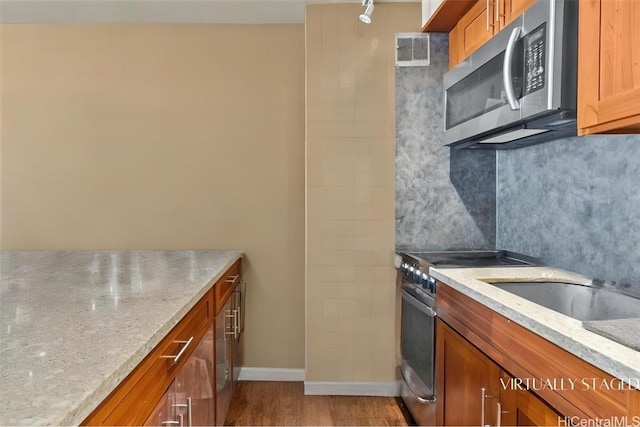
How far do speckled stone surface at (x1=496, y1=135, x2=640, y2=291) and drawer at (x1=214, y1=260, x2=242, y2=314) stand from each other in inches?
62.4

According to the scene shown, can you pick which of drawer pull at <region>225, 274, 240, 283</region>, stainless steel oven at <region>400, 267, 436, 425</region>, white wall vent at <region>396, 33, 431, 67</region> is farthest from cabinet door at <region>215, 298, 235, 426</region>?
white wall vent at <region>396, 33, 431, 67</region>

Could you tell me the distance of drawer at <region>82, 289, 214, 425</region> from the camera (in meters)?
0.85

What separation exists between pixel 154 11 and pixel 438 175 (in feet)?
6.78

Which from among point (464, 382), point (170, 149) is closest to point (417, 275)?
point (464, 382)

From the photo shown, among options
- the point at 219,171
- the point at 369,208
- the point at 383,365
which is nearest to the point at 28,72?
the point at 219,171

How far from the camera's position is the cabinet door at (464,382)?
1.38m

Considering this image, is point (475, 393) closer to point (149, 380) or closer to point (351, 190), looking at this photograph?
point (149, 380)

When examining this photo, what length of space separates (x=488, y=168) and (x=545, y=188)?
0.55 m

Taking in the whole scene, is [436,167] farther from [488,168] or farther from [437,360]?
[437,360]

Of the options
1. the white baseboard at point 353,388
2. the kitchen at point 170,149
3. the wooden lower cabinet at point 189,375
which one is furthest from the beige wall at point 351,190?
the wooden lower cabinet at point 189,375

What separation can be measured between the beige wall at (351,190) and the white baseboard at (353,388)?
0.03 m

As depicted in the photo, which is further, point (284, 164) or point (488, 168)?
point (284, 164)

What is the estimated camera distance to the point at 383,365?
104 inches

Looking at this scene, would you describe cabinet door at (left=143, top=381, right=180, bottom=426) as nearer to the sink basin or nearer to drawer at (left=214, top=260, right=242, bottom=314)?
drawer at (left=214, top=260, right=242, bottom=314)
